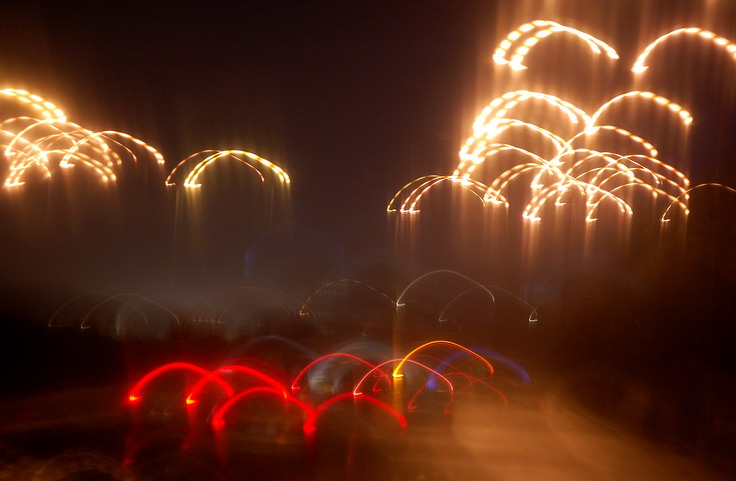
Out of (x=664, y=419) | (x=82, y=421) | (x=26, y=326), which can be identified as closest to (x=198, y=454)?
(x=82, y=421)

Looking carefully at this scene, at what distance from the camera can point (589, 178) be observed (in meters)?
11.9

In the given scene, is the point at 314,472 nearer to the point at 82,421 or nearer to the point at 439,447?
the point at 439,447

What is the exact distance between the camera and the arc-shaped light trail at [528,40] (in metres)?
8.95

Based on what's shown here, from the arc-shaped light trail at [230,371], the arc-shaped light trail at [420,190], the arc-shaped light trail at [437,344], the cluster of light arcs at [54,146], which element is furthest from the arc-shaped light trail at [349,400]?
the cluster of light arcs at [54,146]

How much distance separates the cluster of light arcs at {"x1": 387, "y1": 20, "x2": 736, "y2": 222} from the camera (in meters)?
10.3

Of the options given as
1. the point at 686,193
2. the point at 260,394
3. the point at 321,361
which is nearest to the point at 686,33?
the point at 686,193

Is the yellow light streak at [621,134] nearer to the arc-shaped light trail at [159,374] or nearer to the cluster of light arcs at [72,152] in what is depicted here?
the cluster of light arcs at [72,152]

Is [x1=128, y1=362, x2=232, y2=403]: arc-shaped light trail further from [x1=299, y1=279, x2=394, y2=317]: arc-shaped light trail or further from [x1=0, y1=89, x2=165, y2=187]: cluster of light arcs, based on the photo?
[x1=0, y1=89, x2=165, y2=187]: cluster of light arcs

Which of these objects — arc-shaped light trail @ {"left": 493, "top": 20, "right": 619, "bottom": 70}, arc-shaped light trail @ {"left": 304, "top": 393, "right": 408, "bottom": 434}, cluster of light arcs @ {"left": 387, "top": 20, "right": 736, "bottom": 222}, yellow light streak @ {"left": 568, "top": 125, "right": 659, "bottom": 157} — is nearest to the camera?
arc-shaped light trail @ {"left": 304, "top": 393, "right": 408, "bottom": 434}

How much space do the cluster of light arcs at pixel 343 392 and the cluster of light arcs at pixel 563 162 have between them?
15.9 feet

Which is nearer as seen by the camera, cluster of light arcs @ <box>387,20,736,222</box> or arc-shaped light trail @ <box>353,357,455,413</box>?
arc-shaped light trail @ <box>353,357,455,413</box>

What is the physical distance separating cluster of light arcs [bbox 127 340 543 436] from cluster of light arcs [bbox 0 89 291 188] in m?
4.75

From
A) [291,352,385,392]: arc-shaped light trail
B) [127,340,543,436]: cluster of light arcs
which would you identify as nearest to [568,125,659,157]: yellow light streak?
[127,340,543,436]: cluster of light arcs

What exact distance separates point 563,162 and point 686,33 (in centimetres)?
285
